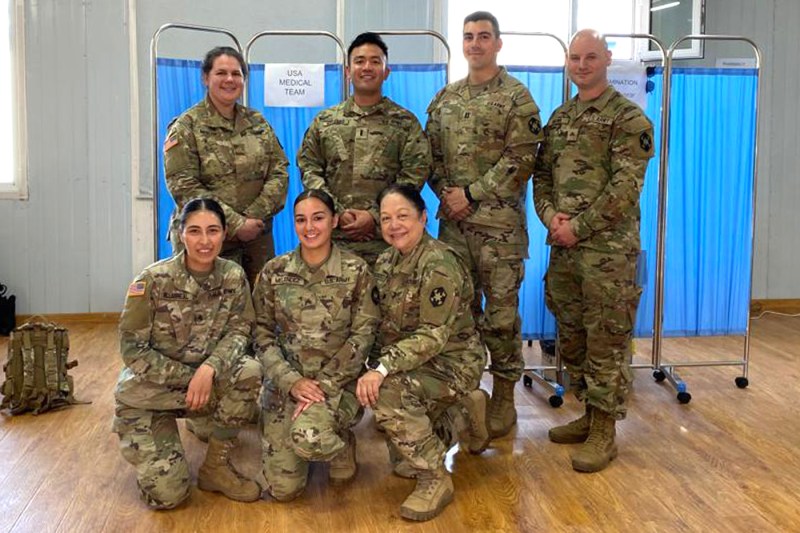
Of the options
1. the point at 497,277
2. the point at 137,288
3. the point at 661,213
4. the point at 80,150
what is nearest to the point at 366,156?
the point at 497,277

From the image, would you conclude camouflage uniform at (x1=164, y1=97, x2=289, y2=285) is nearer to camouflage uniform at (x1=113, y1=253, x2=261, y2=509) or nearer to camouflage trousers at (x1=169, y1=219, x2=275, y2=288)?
camouflage trousers at (x1=169, y1=219, x2=275, y2=288)

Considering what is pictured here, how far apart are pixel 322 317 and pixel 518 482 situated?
94 cm

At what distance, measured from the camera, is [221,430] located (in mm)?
2908

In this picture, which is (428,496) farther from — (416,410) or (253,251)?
(253,251)

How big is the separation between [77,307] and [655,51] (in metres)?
4.41

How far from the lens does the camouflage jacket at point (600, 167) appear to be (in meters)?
3.12

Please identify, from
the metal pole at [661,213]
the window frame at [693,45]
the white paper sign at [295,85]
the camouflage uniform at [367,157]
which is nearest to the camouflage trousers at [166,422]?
the camouflage uniform at [367,157]

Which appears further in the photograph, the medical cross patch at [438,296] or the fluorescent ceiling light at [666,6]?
the fluorescent ceiling light at [666,6]

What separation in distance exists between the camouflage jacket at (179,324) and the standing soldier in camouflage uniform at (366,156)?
0.63m

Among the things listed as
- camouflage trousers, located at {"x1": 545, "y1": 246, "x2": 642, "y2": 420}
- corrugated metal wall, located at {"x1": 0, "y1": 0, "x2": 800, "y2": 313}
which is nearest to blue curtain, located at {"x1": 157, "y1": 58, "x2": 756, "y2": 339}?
camouflage trousers, located at {"x1": 545, "y1": 246, "x2": 642, "y2": 420}

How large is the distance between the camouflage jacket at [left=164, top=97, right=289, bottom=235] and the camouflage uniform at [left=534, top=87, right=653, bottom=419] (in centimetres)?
118

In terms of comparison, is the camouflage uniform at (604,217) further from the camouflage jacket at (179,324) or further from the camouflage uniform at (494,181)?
the camouflage jacket at (179,324)

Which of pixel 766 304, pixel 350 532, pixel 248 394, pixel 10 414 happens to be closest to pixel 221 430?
pixel 248 394

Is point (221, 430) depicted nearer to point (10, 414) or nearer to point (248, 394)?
point (248, 394)
